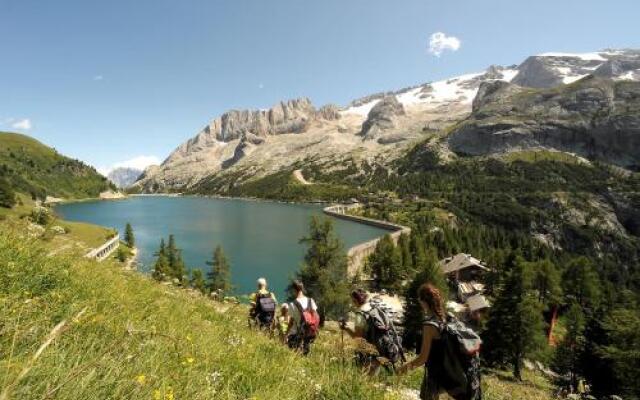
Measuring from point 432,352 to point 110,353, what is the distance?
4732 mm

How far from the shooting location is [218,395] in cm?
362

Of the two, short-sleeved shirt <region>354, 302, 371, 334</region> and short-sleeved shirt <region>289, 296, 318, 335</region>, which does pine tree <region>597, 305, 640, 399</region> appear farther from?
short-sleeved shirt <region>354, 302, 371, 334</region>

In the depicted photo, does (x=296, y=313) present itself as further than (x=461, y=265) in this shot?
No

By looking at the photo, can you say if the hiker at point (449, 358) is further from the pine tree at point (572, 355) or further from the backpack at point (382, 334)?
the pine tree at point (572, 355)

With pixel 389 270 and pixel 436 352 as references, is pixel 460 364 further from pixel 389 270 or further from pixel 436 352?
pixel 389 270

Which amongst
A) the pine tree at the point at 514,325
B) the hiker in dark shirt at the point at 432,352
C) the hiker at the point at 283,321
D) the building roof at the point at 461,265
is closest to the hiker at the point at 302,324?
the hiker at the point at 283,321

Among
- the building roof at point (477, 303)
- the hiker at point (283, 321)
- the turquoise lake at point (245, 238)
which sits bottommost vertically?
the building roof at point (477, 303)

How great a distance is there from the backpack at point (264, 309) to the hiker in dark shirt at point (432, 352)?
19.9 ft

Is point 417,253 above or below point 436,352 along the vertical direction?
below

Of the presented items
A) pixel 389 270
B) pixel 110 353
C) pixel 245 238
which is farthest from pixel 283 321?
pixel 245 238

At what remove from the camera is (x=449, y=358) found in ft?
18.8

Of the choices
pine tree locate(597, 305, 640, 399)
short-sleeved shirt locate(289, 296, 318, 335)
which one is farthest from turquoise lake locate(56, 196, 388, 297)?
short-sleeved shirt locate(289, 296, 318, 335)

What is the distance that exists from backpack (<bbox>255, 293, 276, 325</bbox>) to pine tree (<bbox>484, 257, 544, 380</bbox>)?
112ft

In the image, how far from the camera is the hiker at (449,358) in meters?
5.63
